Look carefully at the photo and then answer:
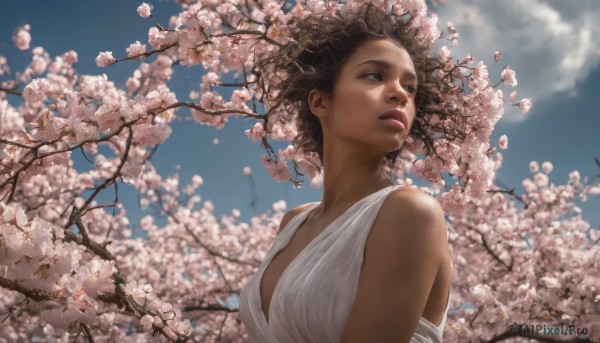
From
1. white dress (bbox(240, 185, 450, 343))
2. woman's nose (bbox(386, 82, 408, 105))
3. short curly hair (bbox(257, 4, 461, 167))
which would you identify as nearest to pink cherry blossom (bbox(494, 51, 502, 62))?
short curly hair (bbox(257, 4, 461, 167))

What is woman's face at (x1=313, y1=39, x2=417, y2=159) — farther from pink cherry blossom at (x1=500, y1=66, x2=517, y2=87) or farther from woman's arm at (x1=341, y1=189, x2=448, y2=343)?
pink cherry blossom at (x1=500, y1=66, x2=517, y2=87)

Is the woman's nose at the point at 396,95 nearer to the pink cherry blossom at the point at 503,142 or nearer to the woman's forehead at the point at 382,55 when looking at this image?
the woman's forehead at the point at 382,55

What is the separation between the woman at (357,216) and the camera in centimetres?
150

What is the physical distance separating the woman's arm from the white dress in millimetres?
52

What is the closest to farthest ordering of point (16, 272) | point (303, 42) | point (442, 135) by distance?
point (16, 272) → point (303, 42) → point (442, 135)

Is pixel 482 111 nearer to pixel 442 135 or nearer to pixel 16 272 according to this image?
pixel 442 135

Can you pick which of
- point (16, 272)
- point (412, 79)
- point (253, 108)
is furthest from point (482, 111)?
point (16, 272)

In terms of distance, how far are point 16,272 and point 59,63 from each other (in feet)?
26.3

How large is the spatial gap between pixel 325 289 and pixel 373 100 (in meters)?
0.71

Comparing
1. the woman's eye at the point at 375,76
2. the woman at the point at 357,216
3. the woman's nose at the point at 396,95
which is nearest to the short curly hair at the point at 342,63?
the woman at the point at 357,216

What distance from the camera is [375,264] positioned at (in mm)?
1536

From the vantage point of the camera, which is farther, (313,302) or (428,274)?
(313,302)

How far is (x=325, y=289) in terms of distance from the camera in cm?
162

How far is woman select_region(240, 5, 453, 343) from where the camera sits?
1.50 metres
